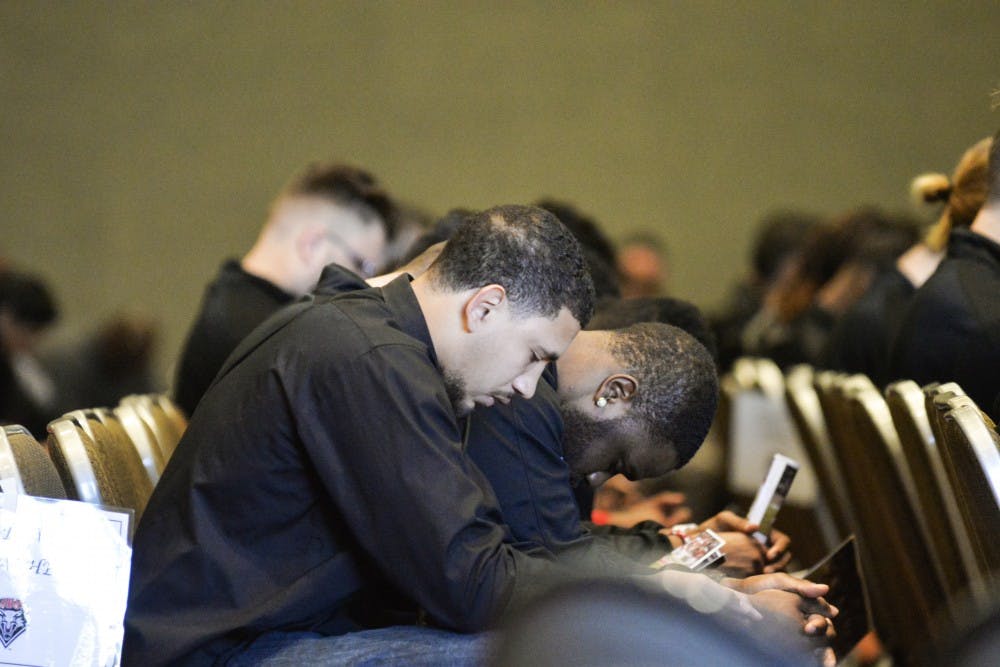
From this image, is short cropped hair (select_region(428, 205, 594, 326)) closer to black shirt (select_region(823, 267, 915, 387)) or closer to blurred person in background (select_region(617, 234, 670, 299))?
black shirt (select_region(823, 267, 915, 387))

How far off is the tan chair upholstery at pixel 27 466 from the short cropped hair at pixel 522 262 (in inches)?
26.5

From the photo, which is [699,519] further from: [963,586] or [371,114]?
[371,114]

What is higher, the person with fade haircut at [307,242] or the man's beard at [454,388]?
the man's beard at [454,388]

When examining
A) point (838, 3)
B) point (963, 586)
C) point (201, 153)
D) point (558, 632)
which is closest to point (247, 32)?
point (201, 153)

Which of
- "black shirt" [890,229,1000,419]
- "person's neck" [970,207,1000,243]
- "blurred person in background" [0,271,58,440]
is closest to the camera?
"black shirt" [890,229,1000,419]

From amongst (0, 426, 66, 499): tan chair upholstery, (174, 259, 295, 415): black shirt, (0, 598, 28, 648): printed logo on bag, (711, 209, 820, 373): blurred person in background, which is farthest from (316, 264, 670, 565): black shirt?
(711, 209, 820, 373): blurred person in background

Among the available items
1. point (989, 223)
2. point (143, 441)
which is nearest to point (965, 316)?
point (989, 223)

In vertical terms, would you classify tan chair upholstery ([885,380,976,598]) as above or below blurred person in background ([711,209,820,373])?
above

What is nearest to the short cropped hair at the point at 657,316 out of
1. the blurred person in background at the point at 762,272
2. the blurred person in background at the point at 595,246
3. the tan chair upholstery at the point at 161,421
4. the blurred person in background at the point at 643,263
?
the blurred person in background at the point at 595,246

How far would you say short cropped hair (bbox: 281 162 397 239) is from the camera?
12.8 feet

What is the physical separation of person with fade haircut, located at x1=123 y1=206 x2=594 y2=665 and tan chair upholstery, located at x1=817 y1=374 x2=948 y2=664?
97cm

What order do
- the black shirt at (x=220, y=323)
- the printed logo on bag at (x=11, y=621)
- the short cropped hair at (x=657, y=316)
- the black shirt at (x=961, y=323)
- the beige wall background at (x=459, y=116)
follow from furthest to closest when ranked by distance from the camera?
the beige wall background at (x=459, y=116), the black shirt at (x=220, y=323), the short cropped hair at (x=657, y=316), the black shirt at (x=961, y=323), the printed logo on bag at (x=11, y=621)

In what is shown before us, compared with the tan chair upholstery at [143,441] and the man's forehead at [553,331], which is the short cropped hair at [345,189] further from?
the man's forehead at [553,331]

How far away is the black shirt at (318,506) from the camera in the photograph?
1741 mm
